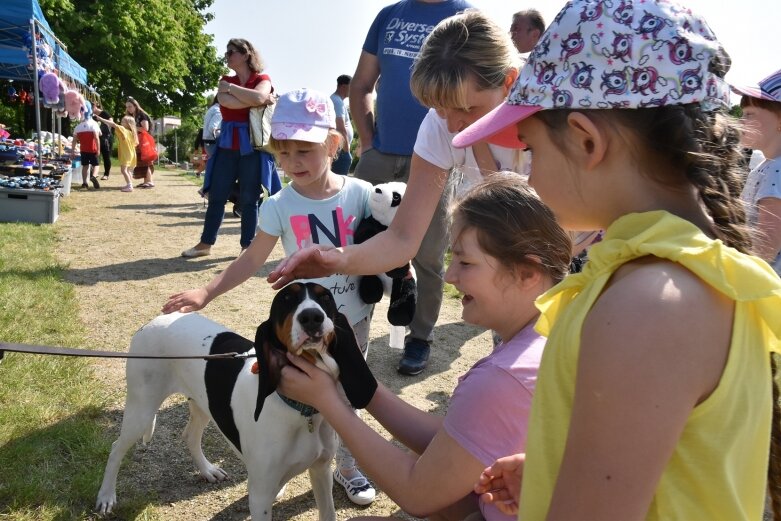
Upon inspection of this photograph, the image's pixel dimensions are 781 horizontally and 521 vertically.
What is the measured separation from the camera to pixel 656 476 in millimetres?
861

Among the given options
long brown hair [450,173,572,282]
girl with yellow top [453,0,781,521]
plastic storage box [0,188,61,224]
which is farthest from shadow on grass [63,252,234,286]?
girl with yellow top [453,0,781,521]


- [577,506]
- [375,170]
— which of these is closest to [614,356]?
[577,506]

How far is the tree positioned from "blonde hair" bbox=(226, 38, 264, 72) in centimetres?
2399

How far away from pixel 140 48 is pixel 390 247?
3343cm

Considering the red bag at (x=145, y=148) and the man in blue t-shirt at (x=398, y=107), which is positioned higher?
the man in blue t-shirt at (x=398, y=107)

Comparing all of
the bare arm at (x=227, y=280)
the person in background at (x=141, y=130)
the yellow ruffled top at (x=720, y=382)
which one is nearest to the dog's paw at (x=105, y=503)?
the bare arm at (x=227, y=280)

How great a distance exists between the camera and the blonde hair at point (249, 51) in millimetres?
6493

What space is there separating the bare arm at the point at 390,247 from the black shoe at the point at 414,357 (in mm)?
2085

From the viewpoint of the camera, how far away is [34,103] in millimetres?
11992

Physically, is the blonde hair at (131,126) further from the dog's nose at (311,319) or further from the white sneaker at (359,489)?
the dog's nose at (311,319)

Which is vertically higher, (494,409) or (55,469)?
(494,409)

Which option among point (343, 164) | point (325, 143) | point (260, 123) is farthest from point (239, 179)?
point (325, 143)

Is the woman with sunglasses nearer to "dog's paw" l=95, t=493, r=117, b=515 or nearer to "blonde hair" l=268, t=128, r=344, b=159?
"blonde hair" l=268, t=128, r=344, b=159

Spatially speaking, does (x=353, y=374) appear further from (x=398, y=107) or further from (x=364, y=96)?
(x=364, y=96)
